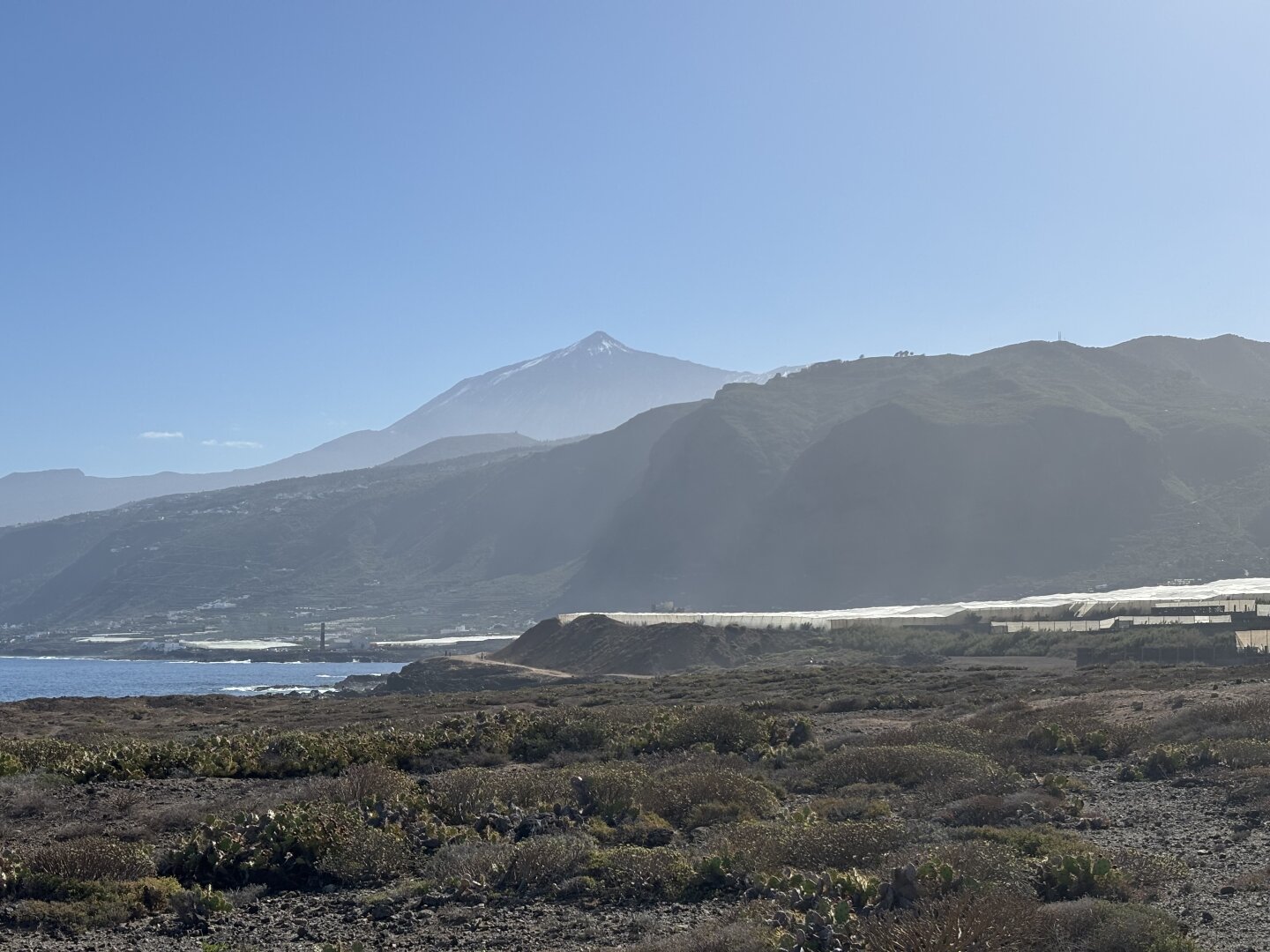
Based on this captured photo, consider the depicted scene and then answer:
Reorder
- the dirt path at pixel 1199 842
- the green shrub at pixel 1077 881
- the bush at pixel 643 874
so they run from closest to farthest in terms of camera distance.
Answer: the dirt path at pixel 1199 842
the green shrub at pixel 1077 881
the bush at pixel 643 874

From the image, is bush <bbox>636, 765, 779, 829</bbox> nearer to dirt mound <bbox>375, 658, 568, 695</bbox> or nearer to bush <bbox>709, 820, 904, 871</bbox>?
bush <bbox>709, 820, 904, 871</bbox>

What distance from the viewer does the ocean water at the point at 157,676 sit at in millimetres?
84438

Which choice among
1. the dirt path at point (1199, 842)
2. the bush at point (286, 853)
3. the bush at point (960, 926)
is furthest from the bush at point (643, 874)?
the dirt path at point (1199, 842)

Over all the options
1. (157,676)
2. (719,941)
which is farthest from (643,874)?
(157,676)

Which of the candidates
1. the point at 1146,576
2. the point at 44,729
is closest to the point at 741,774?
the point at 44,729

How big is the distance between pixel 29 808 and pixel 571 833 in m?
7.17

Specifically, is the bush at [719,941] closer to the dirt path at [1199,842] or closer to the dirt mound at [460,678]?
the dirt path at [1199,842]

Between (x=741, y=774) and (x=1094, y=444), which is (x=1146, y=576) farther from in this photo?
(x=741, y=774)

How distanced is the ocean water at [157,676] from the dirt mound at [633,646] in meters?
17.4

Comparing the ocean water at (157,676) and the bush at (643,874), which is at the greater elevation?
the bush at (643,874)

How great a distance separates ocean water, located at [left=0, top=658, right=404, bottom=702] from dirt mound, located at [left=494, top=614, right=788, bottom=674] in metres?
17.4

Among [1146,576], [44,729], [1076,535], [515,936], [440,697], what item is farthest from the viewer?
[1076,535]

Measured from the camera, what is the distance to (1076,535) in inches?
5645

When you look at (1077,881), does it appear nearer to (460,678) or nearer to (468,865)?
(468,865)
